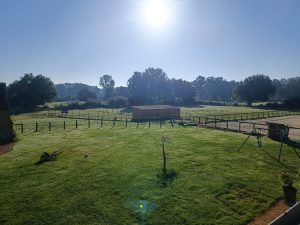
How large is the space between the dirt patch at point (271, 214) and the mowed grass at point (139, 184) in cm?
28

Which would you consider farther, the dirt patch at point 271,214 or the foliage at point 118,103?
the foliage at point 118,103

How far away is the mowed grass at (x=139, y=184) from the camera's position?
1334 centimetres

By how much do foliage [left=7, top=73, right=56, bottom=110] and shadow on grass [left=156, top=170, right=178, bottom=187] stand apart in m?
86.7

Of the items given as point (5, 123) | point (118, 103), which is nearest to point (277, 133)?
point (5, 123)

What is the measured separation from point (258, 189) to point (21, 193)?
13330mm

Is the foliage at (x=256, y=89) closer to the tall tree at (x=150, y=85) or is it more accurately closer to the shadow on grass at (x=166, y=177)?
the tall tree at (x=150, y=85)

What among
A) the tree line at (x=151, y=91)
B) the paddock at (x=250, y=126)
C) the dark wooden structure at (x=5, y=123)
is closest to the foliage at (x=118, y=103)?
the tree line at (x=151, y=91)

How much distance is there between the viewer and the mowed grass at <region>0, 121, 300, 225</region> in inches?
525

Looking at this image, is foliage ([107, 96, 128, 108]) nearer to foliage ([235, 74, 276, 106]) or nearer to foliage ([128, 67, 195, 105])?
foliage ([128, 67, 195, 105])

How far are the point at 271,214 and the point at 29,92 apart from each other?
95867 millimetres

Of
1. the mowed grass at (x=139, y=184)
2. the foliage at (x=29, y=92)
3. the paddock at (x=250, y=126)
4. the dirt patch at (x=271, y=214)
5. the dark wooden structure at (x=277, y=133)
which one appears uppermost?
the foliage at (x=29, y=92)

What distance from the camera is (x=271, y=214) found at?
13.7 m

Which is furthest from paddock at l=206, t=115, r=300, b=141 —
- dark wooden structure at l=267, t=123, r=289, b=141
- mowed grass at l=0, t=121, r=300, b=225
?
mowed grass at l=0, t=121, r=300, b=225

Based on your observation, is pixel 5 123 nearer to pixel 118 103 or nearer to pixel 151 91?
pixel 118 103
